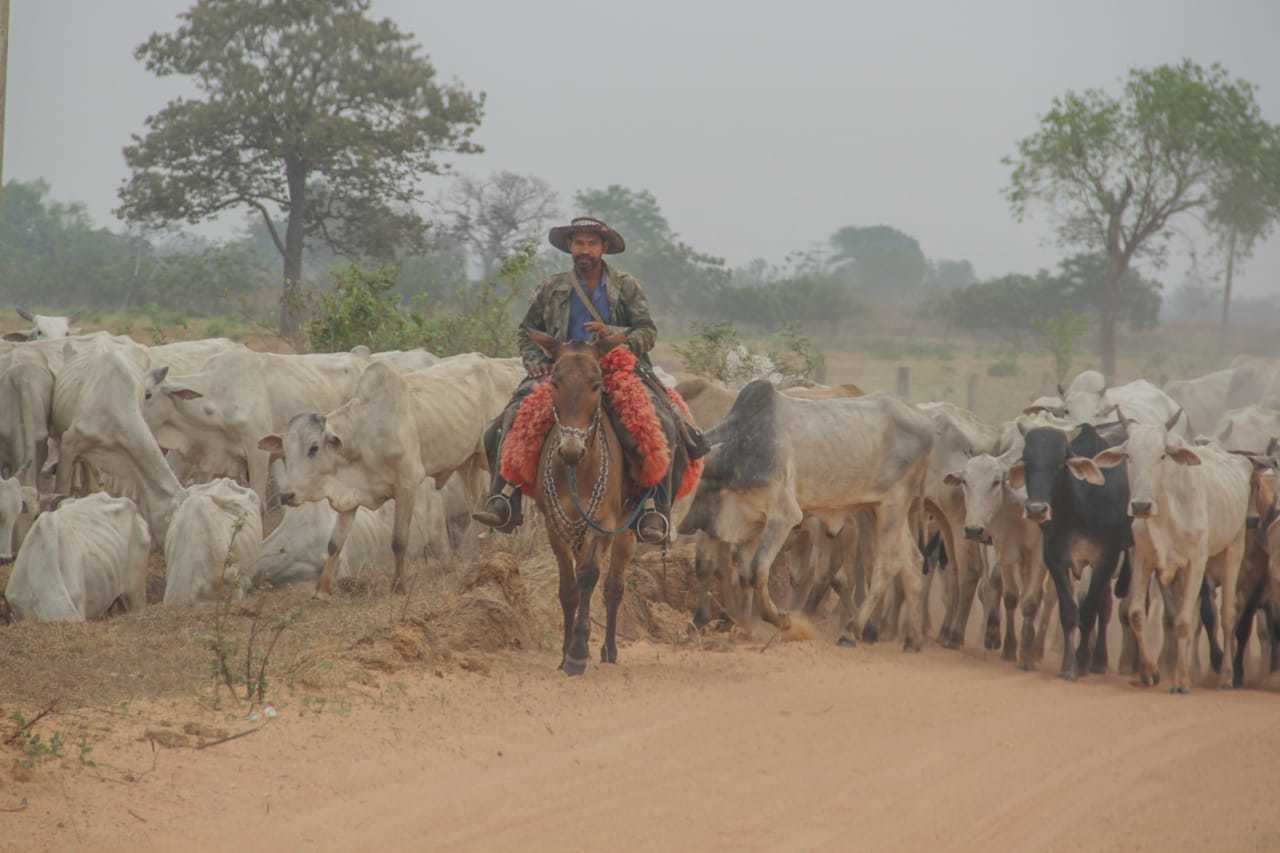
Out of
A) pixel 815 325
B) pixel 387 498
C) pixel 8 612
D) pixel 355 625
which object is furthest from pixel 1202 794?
pixel 815 325

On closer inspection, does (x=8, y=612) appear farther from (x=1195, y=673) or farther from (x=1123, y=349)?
(x=1123, y=349)

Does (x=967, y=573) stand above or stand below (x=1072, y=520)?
below

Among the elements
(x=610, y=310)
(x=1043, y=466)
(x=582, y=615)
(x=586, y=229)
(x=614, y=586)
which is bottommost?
(x=582, y=615)

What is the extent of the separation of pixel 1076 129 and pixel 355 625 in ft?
88.3

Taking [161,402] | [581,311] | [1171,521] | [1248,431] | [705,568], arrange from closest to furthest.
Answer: [581,311], [1171,521], [705,568], [1248,431], [161,402]

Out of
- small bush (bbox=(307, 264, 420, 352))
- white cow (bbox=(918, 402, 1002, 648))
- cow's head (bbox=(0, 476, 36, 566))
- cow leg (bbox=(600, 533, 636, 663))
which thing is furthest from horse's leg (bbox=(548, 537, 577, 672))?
small bush (bbox=(307, 264, 420, 352))

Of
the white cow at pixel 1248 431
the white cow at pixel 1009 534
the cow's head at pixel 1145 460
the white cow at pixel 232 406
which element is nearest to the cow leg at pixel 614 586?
the white cow at pixel 1009 534

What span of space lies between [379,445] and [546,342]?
11.4ft

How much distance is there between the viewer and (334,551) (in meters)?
11.6

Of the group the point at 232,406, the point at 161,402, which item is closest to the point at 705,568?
the point at 232,406

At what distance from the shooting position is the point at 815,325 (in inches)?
1827

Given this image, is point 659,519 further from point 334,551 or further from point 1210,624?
point 1210,624

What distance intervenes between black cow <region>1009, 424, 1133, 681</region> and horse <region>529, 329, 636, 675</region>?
292 cm

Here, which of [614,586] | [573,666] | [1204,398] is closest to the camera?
[573,666]
